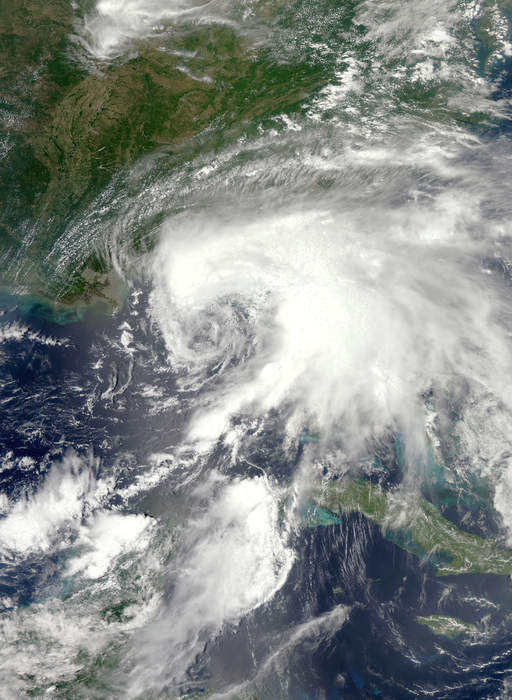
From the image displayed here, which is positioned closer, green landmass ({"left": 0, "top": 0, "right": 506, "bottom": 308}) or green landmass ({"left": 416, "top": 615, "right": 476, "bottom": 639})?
green landmass ({"left": 416, "top": 615, "right": 476, "bottom": 639})

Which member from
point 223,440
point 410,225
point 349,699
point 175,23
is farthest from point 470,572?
point 175,23

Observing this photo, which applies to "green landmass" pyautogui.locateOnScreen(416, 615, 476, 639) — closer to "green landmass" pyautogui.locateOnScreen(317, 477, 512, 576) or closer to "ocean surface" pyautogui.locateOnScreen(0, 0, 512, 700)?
"ocean surface" pyautogui.locateOnScreen(0, 0, 512, 700)

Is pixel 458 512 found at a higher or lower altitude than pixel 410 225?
lower

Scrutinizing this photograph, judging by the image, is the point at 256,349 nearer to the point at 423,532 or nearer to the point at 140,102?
the point at 423,532

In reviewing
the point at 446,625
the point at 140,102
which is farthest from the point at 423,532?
the point at 140,102

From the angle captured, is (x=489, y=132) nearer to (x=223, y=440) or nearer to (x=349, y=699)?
(x=223, y=440)

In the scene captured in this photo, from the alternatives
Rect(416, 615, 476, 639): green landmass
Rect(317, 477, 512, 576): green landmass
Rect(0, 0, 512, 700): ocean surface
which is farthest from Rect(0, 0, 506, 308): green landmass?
Rect(416, 615, 476, 639): green landmass

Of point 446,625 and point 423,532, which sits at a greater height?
point 423,532
